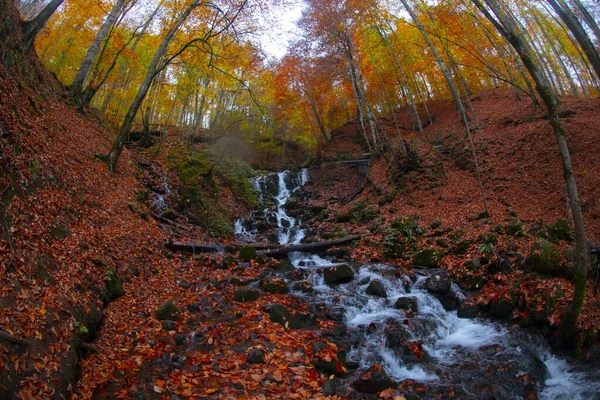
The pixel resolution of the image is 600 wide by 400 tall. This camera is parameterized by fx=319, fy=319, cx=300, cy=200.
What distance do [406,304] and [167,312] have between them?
5.25m

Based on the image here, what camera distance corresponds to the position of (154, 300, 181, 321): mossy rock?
6.17 meters

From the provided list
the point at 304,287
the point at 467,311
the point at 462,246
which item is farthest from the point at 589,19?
the point at 304,287

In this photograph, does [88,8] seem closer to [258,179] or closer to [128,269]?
[258,179]

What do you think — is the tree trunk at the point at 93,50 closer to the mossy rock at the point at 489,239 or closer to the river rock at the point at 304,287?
the river rock at the point at 304,287

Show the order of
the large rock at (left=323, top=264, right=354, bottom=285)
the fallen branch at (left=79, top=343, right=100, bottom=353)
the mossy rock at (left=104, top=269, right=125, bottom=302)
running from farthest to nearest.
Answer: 1. the large rock at (left=323, top=264, right=354, bottom=285)
2. the mossy rock at (left=104, top=269, right=125, bottom=302)
3. the fallen branch at (left=79, top=343, right=100, bottom=353)

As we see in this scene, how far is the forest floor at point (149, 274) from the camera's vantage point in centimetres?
413

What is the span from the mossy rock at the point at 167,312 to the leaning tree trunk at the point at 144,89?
6.69m

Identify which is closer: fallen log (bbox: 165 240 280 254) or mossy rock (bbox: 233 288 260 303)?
mossy rock (bbox: 233 288 260 303)

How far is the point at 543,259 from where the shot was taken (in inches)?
280

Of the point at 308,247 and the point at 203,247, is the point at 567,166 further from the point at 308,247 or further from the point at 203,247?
the point at 203,247

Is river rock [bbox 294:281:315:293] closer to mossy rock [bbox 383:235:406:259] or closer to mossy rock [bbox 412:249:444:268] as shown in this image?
mossy rock [bbox 383:235:406:259]

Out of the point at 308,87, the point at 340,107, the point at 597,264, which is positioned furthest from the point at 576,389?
the point at 340,107

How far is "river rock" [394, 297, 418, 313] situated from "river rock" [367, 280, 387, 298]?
52 centimetres

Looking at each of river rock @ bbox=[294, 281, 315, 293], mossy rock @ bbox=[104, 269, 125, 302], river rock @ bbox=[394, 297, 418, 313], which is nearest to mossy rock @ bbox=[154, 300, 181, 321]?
mossy rock @ bbox=[104, 269, 125, 302]
